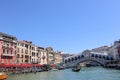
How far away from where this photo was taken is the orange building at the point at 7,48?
5268cm

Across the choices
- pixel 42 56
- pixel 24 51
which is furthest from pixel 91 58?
pixel 24 51

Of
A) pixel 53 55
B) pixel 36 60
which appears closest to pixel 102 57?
pixel 53 55

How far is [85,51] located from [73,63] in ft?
22.9

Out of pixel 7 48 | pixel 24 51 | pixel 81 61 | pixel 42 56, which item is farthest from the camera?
pixel 81 61

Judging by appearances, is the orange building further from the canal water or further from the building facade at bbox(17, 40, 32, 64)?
the canal water

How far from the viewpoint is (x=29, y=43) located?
68438 millimetres

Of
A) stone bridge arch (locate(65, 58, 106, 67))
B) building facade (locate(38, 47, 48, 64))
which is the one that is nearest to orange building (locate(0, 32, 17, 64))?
building facade (locate(38, 47, 48, 64))

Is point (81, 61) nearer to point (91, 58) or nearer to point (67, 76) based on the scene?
point (91, 58)

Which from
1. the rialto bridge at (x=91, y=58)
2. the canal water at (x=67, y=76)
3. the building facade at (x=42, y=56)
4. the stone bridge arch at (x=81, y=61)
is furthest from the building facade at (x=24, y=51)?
the rialto bridge at (x=91, y=58)

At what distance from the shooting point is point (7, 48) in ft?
180

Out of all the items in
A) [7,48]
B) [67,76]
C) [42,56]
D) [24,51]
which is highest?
[7,48]

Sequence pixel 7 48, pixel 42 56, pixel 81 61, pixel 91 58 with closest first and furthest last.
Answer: pixel 7 48 → pixel 42 56 → pixel 91 58 → pixel 81 61

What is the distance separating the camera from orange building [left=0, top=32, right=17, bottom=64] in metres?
52.7

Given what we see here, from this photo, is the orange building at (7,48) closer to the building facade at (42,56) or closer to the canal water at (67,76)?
the canal water at (67,76)
